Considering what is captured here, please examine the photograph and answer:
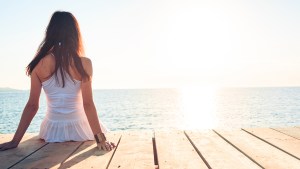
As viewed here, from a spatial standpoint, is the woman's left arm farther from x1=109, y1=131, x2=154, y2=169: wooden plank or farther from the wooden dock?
x1=109, y1=131, x2=154, y2=169: wooden plank

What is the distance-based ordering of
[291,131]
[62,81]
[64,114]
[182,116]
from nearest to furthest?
[62,81] < [64,114] < [291,131] < [182,116]

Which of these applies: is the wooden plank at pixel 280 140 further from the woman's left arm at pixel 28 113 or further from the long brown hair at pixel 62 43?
the woman's left arm at pixel 28 113

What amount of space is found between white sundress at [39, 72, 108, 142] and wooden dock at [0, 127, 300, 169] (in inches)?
6.2

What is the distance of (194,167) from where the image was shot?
10.1 ft

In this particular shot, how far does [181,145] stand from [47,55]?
2118mm

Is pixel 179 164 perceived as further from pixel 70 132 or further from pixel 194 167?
pixel 70 132

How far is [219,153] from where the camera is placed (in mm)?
3666

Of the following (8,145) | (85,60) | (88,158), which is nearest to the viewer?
(88,158)

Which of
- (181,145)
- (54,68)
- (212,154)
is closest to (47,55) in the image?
(54,68)

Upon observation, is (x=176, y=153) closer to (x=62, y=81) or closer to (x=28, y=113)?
(x=62, y=81)

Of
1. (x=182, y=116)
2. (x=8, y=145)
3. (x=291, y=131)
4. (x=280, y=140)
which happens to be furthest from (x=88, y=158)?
(x=182, y=116)

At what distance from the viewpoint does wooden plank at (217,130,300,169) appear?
3.19 meters

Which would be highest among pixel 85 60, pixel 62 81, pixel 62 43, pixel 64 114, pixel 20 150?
pixel 62 43

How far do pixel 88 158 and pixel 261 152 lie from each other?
6.36 ft
